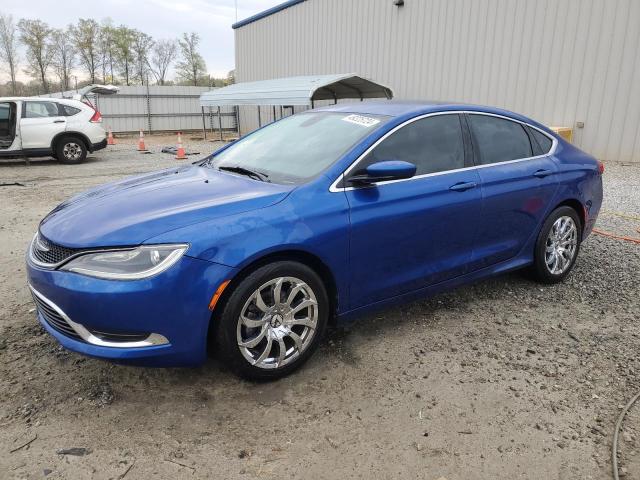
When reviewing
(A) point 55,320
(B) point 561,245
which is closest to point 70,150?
(A) point 55,320

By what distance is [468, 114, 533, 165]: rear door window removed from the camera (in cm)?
378

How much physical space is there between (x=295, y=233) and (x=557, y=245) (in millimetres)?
2672

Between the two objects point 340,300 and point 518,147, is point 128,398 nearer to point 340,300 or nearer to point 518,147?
point 340,300

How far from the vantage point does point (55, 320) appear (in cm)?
264

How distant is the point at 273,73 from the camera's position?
23.8 meters

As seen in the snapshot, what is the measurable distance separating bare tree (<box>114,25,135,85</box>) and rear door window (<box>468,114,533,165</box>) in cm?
5026

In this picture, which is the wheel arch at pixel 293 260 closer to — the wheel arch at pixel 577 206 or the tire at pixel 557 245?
the tire at pixel 557 245

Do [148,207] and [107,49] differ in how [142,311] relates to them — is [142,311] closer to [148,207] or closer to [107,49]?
[148,207]

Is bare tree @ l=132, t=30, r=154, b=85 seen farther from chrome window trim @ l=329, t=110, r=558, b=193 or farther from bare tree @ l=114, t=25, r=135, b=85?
chrome window trim @ l=329, t=110, r=558, b=193

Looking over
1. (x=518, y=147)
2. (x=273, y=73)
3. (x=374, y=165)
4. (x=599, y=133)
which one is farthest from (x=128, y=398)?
(x=273, y=73)

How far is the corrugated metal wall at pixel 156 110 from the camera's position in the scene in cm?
2586

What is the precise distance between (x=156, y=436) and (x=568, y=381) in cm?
228

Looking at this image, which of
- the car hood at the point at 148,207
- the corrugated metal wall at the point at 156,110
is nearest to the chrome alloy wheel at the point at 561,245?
the car hood at the point at 148,207

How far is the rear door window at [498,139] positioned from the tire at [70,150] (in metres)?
11.7
